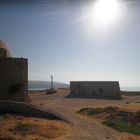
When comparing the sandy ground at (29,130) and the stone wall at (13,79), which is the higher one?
the stone wall at (13,79)

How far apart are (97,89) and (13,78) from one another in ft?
77.2

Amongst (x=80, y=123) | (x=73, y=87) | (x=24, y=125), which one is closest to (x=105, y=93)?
(x=73, y=87)

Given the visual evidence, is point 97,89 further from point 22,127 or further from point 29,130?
point 29,130

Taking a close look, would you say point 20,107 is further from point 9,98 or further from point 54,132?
point 54,132

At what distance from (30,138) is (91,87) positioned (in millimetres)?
31511

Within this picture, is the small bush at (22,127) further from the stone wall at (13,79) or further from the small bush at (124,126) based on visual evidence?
the stone wall at (13,79)

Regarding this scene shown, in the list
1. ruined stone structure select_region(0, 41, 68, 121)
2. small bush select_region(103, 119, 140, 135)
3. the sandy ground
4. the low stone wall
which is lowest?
small bush select_region(103, 119, 140, 135)

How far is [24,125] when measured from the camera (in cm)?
1338

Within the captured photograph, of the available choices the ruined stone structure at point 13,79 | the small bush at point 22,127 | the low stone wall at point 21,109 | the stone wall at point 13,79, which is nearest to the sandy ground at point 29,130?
the small bush at point 22,127

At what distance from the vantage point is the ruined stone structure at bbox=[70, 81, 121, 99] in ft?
134

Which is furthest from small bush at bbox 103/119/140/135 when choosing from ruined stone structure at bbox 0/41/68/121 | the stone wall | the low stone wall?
the stone wall

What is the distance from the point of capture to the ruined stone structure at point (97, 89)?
40.8 metres

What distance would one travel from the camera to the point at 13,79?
2039 cm

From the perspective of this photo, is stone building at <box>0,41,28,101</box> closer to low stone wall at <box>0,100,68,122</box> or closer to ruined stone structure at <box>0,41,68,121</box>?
ruined stone structure at <box>0,41,68,121</box>
